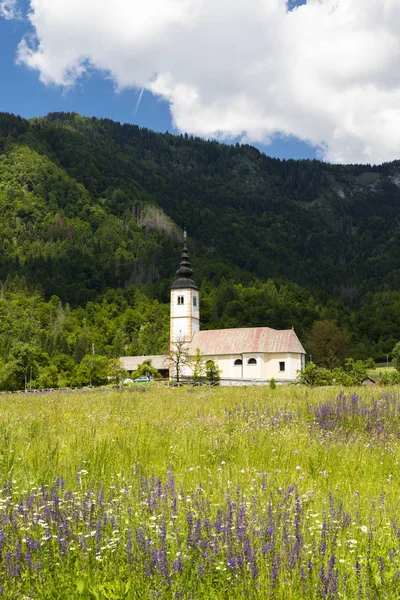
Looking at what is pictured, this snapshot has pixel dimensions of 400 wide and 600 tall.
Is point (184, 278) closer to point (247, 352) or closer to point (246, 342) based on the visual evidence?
point (246, 342)

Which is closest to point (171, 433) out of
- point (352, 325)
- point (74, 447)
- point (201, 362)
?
point (74, 447)

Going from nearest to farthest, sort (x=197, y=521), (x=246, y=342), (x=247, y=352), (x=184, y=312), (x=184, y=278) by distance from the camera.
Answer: (x=197, y=521) < (x=247, y=352) < (x=246, y=342) < (x=184, y=312) < (x=184, y=278)

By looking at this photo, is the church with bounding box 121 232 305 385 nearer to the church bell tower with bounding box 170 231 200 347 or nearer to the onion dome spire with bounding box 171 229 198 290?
the church bell tower with bounding box 170 231 200 347

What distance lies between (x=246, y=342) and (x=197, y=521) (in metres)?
70.6

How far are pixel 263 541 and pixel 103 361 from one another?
87452 mm

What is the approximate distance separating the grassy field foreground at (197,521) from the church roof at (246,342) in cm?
6554

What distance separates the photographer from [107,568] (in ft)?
12.5

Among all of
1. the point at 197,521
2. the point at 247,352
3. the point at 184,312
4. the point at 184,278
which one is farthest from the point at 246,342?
the point at 197,521

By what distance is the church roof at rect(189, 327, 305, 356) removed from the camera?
2881 inches

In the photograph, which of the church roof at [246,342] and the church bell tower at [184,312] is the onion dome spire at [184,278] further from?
the church roof at [246,342]

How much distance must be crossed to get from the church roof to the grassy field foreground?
6554cm

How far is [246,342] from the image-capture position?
244 feet

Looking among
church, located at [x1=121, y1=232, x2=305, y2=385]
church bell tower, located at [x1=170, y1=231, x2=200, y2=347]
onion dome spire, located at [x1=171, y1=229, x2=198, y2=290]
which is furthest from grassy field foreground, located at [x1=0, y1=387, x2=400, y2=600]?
onion dome spire, located at [x1=171, y1=229, x2=198, y2=290]

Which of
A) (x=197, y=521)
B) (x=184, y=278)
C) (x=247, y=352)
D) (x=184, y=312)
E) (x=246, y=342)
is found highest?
(x=184, y=278)
